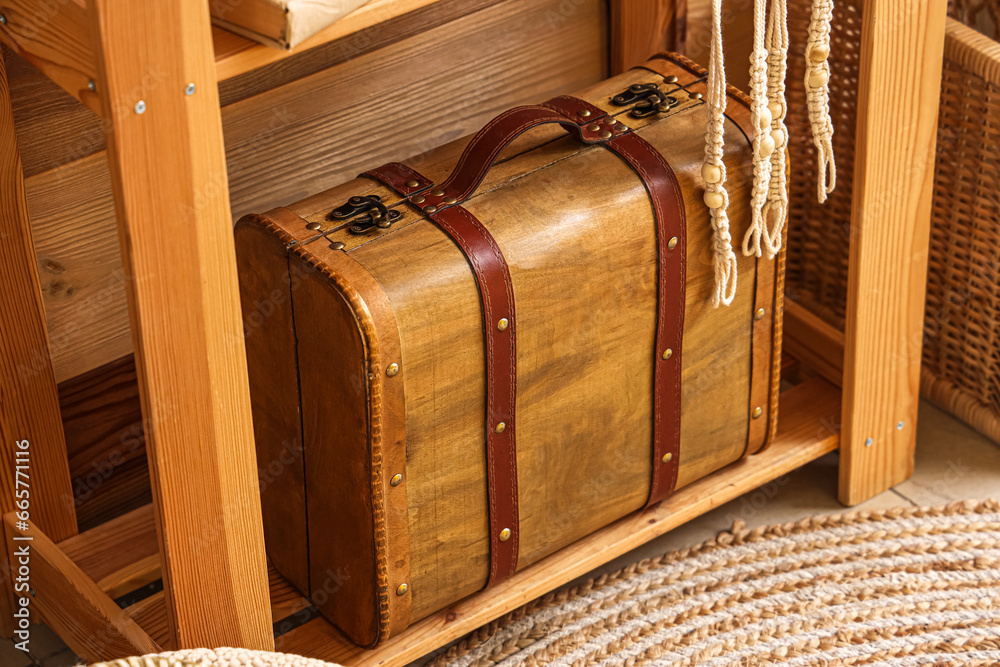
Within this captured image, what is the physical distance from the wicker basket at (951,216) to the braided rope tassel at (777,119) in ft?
0.97

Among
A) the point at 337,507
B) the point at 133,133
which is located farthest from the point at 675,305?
the point at 133,133

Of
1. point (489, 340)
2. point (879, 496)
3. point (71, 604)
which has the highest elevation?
point (489, 340)

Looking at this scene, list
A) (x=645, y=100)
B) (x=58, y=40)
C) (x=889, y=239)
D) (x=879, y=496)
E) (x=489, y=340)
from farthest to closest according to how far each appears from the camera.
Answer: (x=879, y=496) < (x=889, y=239) < (x=645, y=100) < (x=489, y=340) < (x=58, y=40)

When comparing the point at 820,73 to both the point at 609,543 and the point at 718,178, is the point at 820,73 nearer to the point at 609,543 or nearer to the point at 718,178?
Answer: the point at 718,178

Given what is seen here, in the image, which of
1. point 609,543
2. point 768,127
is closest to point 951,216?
point 768,127

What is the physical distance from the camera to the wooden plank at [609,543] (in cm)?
118

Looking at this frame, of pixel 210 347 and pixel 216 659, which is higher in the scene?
pixel 210 347

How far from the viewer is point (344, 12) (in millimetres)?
898

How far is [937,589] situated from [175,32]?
3.07 feet

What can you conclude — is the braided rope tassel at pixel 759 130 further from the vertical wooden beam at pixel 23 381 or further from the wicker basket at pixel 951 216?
the vertical wooden beam at pixel 23 381

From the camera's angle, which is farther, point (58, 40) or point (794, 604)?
point (794, 604)

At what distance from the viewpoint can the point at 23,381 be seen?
1.23 m

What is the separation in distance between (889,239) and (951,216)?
0.21 metres

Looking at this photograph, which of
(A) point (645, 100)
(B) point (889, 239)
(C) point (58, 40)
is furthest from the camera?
(B) point (889, 239)
